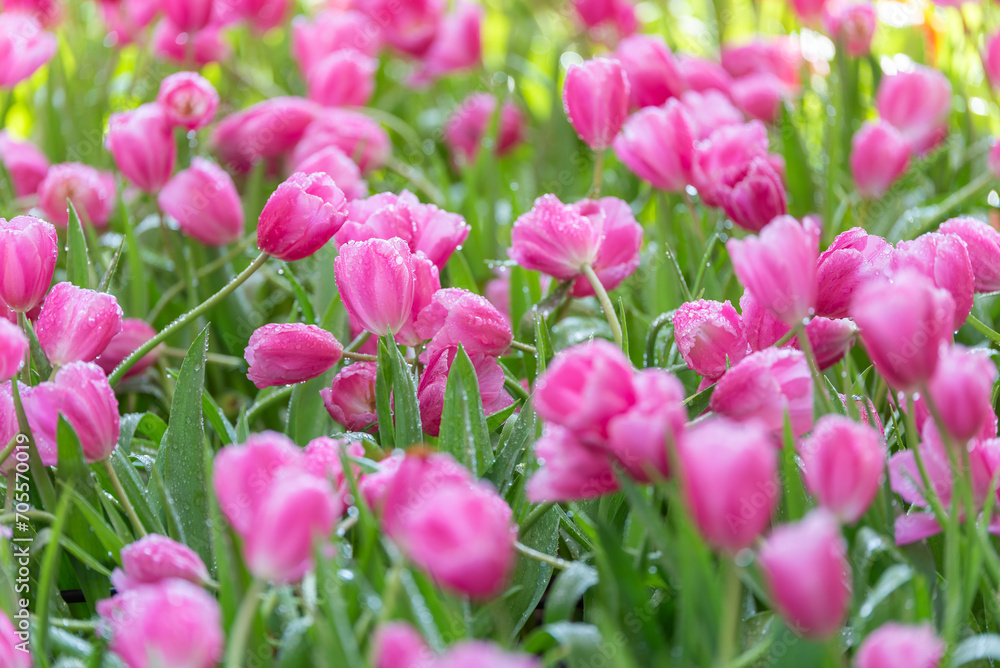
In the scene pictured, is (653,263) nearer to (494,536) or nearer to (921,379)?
(921,379)

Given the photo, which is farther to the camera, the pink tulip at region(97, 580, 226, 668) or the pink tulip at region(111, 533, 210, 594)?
the pink tulip at region(111, 533, 210, 594)

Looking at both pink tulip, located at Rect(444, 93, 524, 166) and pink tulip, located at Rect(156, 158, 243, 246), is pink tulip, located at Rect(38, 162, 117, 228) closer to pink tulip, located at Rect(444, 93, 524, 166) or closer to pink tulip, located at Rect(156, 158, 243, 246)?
pink tulip, located at Rect(156, 158, 243, 246)

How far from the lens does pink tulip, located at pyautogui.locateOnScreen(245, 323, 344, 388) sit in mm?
622

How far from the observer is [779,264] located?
1.55 feet

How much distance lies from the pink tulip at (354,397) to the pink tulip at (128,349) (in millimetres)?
202

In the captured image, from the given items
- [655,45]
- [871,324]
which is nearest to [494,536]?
[871,324]

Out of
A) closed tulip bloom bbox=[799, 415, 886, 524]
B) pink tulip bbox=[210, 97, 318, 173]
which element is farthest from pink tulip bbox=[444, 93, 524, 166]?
closed tulip bloom bbox=[799, 415, 886, 524]

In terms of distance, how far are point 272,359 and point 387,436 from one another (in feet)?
0.30

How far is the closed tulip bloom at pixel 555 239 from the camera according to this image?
660 mm

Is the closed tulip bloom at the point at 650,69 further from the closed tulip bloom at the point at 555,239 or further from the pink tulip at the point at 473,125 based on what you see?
the closed tulip bloom at the point at 555,239

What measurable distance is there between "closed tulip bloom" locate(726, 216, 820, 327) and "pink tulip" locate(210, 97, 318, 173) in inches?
26.9

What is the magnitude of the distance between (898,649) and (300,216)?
1.44 feet

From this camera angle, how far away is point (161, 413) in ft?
2.79

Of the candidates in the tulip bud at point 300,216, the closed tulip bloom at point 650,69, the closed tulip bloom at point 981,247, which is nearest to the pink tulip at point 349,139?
the closed tulip bloom at point 650,69
